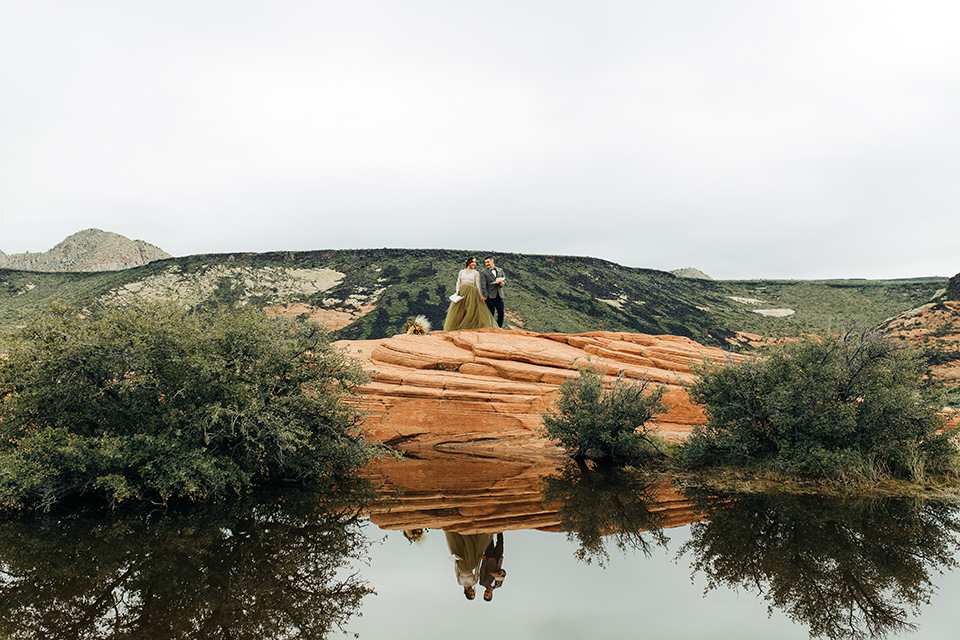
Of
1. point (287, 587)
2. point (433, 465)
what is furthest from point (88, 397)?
point (433, 465)

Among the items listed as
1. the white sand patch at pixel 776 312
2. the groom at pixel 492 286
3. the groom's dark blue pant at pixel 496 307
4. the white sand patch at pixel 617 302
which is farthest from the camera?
the white sand patch at pixel 776 312

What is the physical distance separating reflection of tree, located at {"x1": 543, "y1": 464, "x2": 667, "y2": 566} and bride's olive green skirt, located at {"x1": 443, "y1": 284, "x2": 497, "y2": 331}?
27.2 ft

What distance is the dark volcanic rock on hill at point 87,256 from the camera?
86.4m

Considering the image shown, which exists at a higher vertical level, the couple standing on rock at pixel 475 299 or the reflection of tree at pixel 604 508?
the couple standing on rock at pixel 475 299

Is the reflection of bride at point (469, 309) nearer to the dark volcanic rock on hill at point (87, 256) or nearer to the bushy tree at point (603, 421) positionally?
the bushy tree at point (603, 421)

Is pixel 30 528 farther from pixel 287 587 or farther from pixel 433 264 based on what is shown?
pixel 433 264

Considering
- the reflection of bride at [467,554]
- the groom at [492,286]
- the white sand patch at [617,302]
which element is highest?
the groom at [492,286]

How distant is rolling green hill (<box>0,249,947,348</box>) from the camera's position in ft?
171

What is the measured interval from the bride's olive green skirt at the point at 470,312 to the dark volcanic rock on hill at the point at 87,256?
287 feet

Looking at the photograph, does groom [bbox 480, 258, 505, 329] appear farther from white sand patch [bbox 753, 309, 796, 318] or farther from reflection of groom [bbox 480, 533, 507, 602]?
white sand patch [bbox 753, 309, 796, 318]

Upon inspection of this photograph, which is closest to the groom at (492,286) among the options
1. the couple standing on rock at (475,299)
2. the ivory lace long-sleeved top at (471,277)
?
the couple standing on rock at (475,299)

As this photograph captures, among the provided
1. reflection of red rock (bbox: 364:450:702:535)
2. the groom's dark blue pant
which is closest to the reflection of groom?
reflection of red rock (bbox: 364:450:702:535)

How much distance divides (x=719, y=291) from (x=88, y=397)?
79091mm

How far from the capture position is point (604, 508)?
948 centimetres
